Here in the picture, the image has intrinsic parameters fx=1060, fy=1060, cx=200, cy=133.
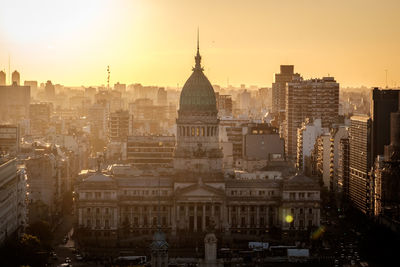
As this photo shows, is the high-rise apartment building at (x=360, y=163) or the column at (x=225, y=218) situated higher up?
the high-rise apartment building at (x=360, y=163)

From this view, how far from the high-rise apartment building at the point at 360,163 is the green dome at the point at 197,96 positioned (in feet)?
65.8

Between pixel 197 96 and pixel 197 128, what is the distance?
4055mm

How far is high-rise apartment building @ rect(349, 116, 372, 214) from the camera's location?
132250 millimetres

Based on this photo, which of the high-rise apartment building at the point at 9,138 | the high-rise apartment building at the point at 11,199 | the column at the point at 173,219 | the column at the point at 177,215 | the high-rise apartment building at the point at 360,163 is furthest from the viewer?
the high-rise apartment building at the point at 9,138

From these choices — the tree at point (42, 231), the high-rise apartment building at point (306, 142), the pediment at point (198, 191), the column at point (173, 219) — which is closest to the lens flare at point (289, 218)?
the pediment at point (198, 191)

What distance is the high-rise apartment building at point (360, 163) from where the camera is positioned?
434ft

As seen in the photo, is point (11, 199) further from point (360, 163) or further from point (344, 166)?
point (344, 166)

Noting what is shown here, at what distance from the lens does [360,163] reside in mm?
136500

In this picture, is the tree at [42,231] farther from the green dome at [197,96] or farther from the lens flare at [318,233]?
the lens flare at [318,233]

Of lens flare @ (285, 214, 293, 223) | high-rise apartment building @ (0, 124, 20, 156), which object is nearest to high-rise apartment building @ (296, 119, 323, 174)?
high-rise apartment building @ (0, 124, 20, 156)

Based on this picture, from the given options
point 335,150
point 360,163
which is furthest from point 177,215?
point 335,150

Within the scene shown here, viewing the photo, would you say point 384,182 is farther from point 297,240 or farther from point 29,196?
point 29,196

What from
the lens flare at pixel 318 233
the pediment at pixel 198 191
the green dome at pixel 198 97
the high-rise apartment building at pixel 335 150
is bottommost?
the lens flare at pixel 318 233

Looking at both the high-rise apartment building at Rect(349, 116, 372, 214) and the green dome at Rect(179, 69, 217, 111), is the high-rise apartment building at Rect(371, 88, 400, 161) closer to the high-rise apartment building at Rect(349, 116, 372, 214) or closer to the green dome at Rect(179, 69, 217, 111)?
the high-rise apartment building at Rect(349, 116, 372, 214)
